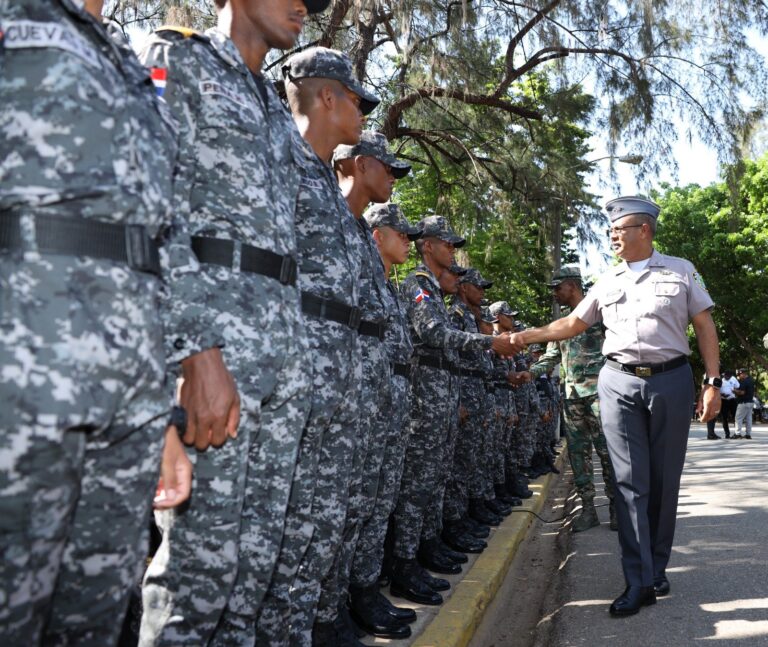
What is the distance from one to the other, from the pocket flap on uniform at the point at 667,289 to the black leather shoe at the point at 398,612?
2.26 metres

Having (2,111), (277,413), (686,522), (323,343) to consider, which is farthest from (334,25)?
(2,111)

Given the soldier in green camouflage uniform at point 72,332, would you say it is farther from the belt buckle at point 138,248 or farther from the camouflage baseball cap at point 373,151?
the camouflage baseball cap at point 373,151

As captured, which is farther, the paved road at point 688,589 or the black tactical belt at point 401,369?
the black tactical belt at point 401,369

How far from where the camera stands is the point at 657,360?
5.04 metres

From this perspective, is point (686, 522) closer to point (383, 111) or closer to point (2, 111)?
point (383, 111)

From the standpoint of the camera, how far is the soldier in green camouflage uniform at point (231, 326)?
2246mm

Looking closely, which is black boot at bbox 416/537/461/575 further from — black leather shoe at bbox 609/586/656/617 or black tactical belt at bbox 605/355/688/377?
black tactical belt at bbox 605/355/688/377

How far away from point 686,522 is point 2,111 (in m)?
7.25

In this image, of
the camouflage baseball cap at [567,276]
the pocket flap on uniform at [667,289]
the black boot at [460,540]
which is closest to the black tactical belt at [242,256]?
the pocket flap on uniform at [667,289]

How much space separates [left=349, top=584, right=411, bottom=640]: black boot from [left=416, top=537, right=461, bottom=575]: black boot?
134 cm

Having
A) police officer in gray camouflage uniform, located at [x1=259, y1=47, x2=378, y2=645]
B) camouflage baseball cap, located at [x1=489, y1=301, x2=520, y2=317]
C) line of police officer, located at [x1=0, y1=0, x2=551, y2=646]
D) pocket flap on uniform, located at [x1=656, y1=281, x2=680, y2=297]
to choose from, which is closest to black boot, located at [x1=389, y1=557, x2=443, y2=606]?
line of police officer, located at [x1=0, y1=0, x2=551, y2=646]

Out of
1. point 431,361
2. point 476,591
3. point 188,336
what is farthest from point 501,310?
point 188,336

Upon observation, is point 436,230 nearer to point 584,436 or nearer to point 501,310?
point 584,436

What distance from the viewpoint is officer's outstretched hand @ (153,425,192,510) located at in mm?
1917
